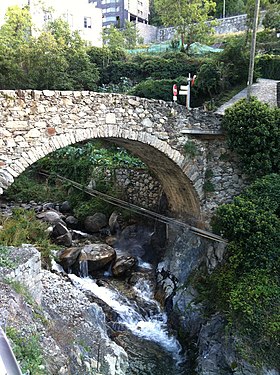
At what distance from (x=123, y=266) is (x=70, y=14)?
24054 millimetres

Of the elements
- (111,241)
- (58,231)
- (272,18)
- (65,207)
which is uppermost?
(272,18)

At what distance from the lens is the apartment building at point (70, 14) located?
23641 millimetres

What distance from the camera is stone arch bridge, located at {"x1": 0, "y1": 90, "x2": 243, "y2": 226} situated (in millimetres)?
7387

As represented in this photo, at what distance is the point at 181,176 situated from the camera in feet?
33.5

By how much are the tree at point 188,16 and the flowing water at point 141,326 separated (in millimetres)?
18518

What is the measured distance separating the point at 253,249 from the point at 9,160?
216 inches

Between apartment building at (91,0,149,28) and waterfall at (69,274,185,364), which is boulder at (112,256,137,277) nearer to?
waterfall at (69,274,185,364)

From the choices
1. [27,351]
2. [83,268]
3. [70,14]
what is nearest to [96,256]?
[83,268]

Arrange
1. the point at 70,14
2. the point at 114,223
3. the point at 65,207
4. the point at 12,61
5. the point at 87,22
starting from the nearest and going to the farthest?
the point at 114,223 < the point at 65,207 < the point at 12,61 < the point at 70,14 < the point at 87,22

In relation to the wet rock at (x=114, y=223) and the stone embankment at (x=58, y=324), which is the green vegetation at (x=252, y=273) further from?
the wet rock at (x=114, y=223)

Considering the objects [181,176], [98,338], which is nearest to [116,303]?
[98,338]

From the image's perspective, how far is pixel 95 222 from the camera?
13914mm

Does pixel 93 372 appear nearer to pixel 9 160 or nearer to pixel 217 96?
pixel 9 160

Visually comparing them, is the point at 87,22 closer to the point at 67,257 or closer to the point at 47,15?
the point at 47,15
